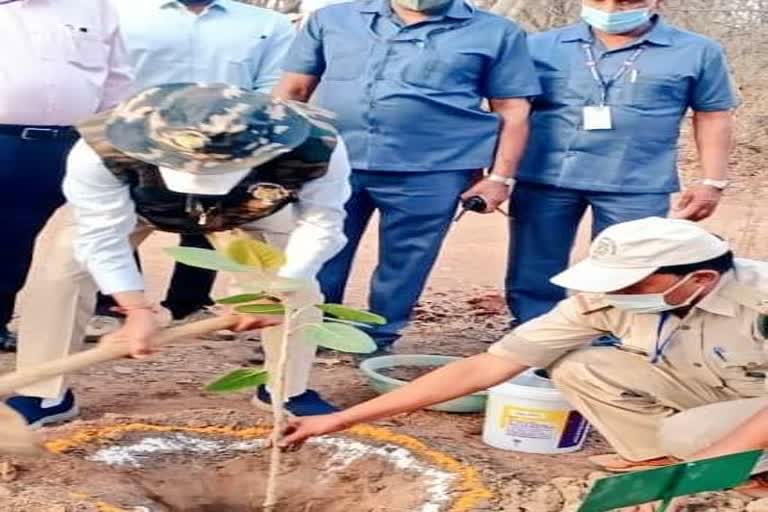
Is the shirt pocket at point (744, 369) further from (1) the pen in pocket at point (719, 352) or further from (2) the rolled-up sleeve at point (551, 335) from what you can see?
(2) the rolled-up sleeve at point (551, 335)

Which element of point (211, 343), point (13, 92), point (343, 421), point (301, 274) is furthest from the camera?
point (211, 343)

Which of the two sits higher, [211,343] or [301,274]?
[301,274]

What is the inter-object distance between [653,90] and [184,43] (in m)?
1.65

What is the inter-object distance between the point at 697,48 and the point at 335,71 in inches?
48.5

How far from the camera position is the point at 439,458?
401 cm

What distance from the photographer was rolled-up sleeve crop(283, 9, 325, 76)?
16.2 feet

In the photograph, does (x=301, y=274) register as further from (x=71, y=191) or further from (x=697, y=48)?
(x=697, y=48)

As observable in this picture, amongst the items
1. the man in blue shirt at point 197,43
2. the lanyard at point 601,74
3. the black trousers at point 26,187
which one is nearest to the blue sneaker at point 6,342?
the black trousers at point 26,187

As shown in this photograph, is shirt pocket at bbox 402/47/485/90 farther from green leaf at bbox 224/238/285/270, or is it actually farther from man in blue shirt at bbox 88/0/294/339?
green leaf at bbox 224/238/285/270

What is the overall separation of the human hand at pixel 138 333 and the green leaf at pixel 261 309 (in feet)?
0.94

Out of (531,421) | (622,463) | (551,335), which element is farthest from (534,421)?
(551,335)

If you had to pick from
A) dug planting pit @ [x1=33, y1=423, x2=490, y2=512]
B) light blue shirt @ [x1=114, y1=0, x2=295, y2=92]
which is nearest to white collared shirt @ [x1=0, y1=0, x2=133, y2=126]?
light blue shirt @ [x1=114, y1=0, x2=295, y2=92]

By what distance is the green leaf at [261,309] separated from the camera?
323cm

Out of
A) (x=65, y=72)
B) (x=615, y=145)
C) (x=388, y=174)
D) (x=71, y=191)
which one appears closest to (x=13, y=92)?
(x=65, y=72)
